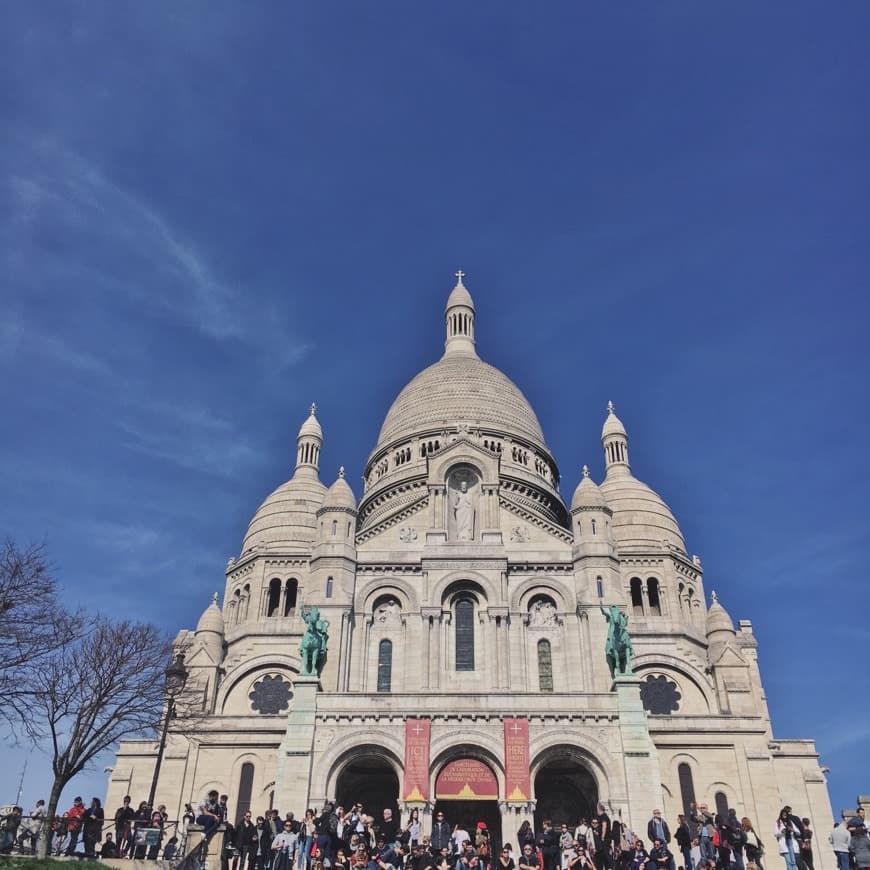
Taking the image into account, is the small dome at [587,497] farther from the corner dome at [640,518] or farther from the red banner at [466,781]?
the red banner at [466,781]

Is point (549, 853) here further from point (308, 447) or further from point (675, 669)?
point (308, 447)

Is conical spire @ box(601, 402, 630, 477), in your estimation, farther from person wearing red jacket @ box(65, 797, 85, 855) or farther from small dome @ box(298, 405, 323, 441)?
person wearing red jacket @ box(65, 797, 85, 855)

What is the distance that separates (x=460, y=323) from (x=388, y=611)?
117 ft

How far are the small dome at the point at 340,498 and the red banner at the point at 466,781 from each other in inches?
548

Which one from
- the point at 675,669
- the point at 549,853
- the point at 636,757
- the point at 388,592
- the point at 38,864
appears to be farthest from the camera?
the point at 675,669

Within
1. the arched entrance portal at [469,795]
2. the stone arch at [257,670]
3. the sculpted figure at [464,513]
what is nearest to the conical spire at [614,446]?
the sculpted figure at [464,513]

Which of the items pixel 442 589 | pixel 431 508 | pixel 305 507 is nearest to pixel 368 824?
pixel 442 589

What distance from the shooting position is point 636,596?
5206cm

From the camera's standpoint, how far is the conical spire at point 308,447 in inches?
2499

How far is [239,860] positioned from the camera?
81.3 feet

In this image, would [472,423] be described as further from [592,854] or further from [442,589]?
[592,854]

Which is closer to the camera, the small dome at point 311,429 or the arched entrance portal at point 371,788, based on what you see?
the arched entrance portal at point 371,788

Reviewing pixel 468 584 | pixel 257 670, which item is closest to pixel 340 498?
pixel 468 584

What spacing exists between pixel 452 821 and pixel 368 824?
1335cm
